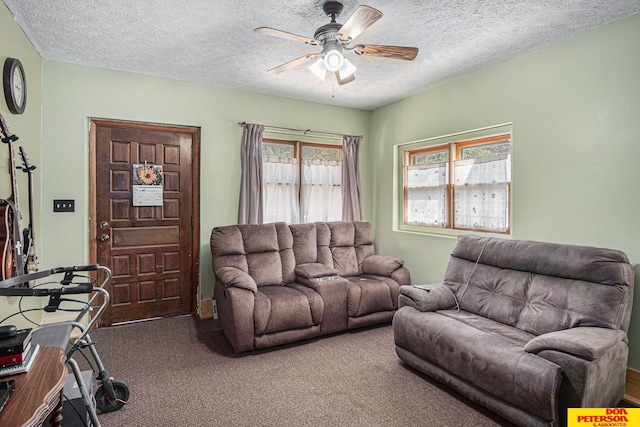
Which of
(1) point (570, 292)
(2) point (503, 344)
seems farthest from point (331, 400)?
(1) point (570, 292)

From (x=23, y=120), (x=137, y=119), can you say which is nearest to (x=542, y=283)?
(x=137, y=119)

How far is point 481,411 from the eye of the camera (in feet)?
7.80

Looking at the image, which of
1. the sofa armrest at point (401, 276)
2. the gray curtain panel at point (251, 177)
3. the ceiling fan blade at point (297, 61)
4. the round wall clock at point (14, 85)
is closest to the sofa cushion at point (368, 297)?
the sofa armrest at point (401, 276)

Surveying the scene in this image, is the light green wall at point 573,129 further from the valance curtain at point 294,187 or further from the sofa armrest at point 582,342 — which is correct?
the valance curtain at point 294,187

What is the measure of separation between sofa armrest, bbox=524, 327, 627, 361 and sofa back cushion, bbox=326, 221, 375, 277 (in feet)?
8.00

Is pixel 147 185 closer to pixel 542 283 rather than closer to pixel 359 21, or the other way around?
pixel 359 21

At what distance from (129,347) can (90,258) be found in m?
1.07

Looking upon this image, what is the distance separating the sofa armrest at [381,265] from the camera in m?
4.18

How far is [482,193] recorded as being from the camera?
12.6 feet

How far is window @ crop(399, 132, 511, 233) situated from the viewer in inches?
144

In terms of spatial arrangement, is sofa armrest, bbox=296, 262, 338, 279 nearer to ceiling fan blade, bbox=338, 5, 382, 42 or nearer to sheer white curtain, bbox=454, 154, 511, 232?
sheer white curtain, bbox=454, 154, 511, 232

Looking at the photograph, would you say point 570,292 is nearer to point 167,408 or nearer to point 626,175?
point 626,175

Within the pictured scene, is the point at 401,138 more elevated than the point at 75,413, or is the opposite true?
the point at 401,138

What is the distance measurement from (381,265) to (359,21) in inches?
111
